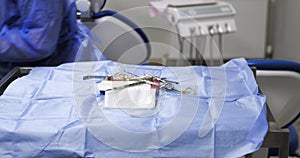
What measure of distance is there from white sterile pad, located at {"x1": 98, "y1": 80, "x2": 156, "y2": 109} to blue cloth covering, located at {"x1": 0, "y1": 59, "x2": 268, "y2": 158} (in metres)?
0.02

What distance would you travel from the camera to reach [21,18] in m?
1.52

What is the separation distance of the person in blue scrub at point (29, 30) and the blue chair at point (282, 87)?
758mm

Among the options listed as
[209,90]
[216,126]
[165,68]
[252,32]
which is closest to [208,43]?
[252,32]

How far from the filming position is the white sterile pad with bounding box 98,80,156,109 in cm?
101

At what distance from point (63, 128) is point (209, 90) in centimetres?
45

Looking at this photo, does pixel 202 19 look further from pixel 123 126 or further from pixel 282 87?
pixel 123 126

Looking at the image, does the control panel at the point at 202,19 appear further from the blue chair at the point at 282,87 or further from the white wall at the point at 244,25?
the blue chair at the point at 282,87

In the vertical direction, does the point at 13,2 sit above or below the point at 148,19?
above

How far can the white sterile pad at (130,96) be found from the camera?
39.8 inches

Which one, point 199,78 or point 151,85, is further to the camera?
point 199,78

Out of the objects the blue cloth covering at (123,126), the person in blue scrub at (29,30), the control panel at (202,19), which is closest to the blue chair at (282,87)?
the blue cloth covering at (123,126)

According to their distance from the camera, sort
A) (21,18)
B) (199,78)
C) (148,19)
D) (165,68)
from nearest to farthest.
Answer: (199,78), (165,68), (21,18), (148,19)

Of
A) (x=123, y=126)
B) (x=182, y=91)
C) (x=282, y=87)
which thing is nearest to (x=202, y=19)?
(x=282, y=87)

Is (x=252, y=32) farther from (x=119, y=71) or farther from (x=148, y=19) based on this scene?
(x=119, y=71)
